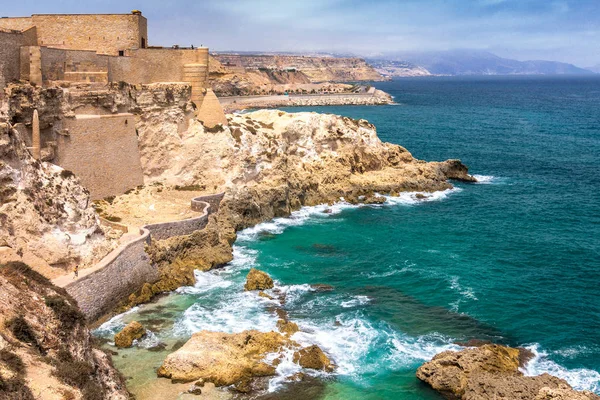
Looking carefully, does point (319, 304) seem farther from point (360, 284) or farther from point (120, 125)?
point (120, 125)

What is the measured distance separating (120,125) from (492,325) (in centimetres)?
2372

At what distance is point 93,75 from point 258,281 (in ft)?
54.6

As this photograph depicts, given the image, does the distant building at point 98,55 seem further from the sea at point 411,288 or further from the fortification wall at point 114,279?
the sea at point 411,288

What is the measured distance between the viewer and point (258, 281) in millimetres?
28734

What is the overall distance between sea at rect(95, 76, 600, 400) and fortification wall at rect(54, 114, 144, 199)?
8.12m

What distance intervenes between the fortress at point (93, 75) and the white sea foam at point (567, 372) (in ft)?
79.9

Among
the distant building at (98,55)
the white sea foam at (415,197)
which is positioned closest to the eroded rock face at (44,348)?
the distant building at (98,55)

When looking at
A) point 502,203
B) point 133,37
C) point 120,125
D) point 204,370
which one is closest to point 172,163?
point 120,125

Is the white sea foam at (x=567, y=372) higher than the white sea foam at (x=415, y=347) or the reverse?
the reverse

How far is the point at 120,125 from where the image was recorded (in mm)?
35938

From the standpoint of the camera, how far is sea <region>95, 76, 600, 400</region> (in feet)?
73.2

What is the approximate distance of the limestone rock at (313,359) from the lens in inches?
850

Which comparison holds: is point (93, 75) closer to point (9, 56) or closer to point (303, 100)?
point (9, 56)

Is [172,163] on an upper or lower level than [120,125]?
lower
